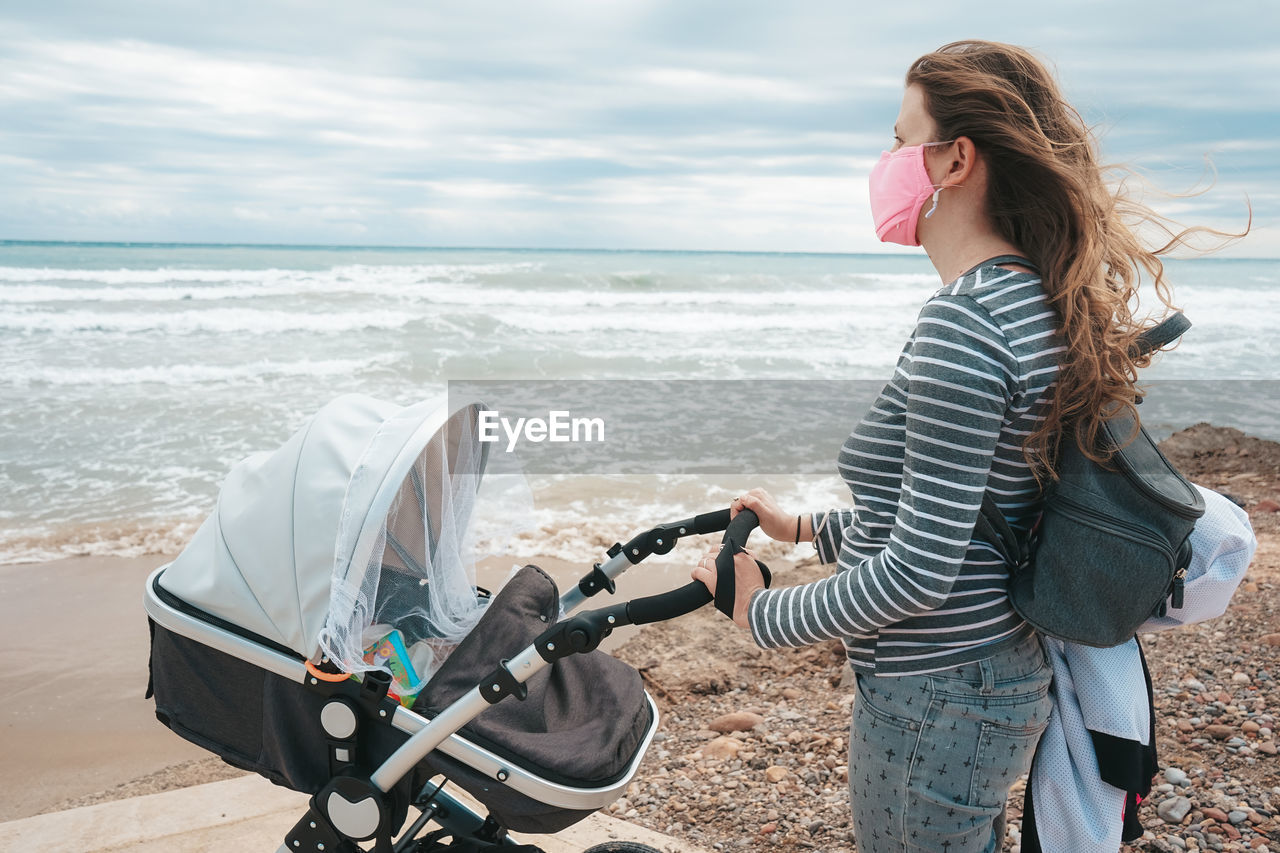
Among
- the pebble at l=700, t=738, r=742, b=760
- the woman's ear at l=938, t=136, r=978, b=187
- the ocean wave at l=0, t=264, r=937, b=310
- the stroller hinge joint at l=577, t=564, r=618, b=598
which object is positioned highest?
the woman's ear at l=938, t=136, r=978, b=187

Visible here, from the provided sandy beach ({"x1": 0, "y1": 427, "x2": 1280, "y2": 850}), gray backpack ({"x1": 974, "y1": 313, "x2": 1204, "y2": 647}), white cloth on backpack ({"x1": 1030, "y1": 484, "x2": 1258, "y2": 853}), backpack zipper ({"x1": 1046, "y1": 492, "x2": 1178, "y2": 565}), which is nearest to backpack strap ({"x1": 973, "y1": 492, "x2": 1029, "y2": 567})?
gray backpack ({"x1": 974, "y1": 313, "x2": 1204, "y2": 647})

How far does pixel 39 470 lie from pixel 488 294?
53.4ft

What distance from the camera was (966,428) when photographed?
139 centimetres

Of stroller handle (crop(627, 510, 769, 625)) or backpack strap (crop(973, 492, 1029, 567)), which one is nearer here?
backpack strap (crop(973, 492, 1029, 567))

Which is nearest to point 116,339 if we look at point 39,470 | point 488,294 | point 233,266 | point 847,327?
point 39,470

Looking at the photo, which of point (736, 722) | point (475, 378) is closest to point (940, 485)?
point (736, 722)

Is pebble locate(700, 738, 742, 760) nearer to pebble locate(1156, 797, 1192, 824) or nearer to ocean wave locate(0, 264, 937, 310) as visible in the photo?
pebble locate(1156, 797, 1192, 824)

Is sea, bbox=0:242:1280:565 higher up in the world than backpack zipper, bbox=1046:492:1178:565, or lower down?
lower down

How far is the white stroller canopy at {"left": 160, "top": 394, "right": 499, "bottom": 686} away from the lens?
2.10m

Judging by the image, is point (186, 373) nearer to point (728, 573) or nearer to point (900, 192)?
point (728, 573)

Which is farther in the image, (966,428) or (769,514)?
(769,514)

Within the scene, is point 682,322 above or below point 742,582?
below

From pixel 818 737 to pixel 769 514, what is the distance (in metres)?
2.08

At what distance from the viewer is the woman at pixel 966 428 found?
1.42m
